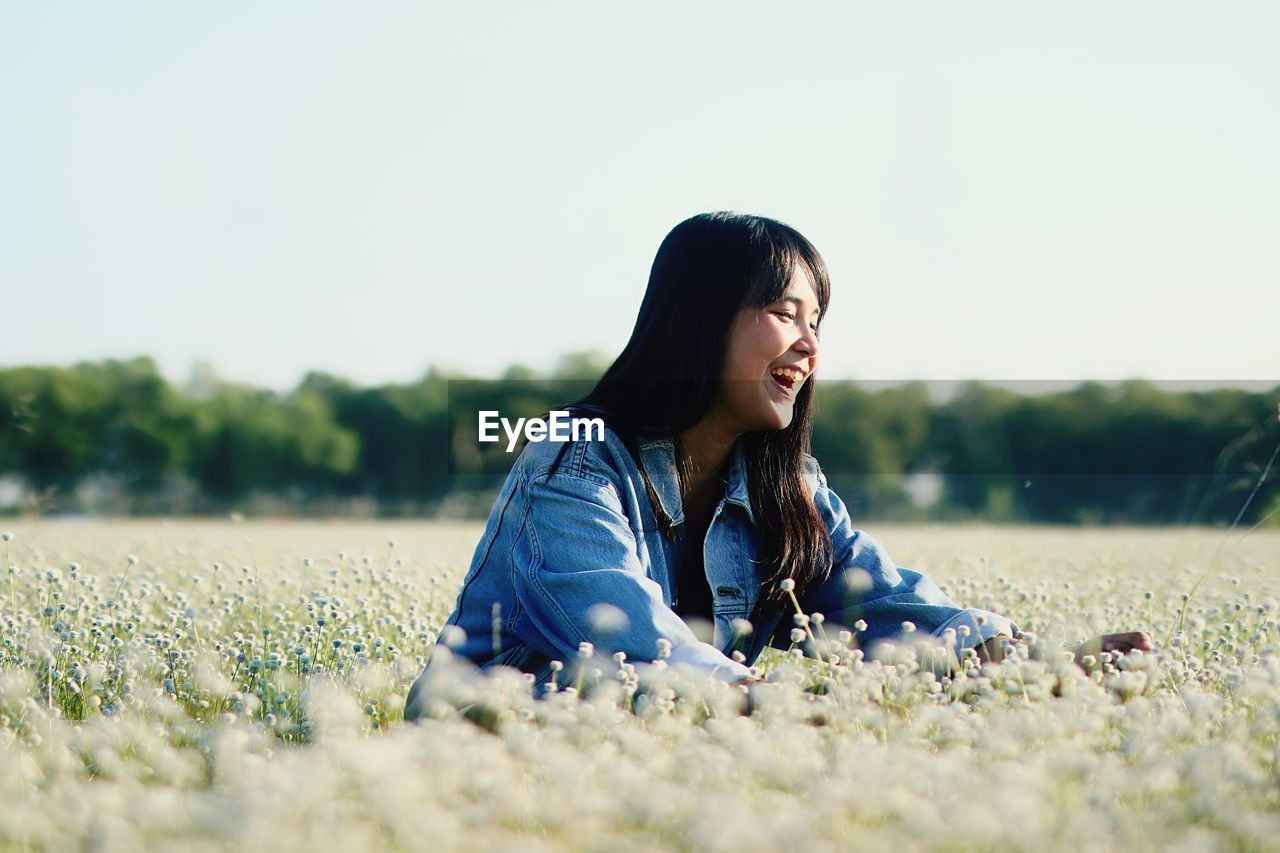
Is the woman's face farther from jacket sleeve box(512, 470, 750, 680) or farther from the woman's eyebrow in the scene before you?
jacket sleeve box(512, 470, 750, 680)

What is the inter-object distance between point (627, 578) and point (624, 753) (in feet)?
1.90

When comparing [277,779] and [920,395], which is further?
[920,395]

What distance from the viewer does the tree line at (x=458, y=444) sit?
31250 mm

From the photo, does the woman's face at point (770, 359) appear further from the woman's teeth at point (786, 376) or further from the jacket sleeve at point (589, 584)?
the jacket sleeve at point (589, 584)

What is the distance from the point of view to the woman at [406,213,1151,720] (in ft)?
11.2

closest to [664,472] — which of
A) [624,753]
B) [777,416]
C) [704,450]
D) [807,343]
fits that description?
[704,450]

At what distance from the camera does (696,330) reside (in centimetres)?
371

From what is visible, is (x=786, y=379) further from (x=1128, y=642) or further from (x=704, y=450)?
(x=1128, y=642)

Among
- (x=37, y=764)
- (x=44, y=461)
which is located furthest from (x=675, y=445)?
(x=44, y=461)

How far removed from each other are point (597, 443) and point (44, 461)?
57927 millimetres

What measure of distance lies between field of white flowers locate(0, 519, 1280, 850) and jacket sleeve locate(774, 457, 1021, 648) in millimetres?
242

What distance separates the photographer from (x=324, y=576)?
662 cm

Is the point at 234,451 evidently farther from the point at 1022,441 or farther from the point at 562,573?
the point at 562,573

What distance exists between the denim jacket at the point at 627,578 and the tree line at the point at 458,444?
16393 millimetres
